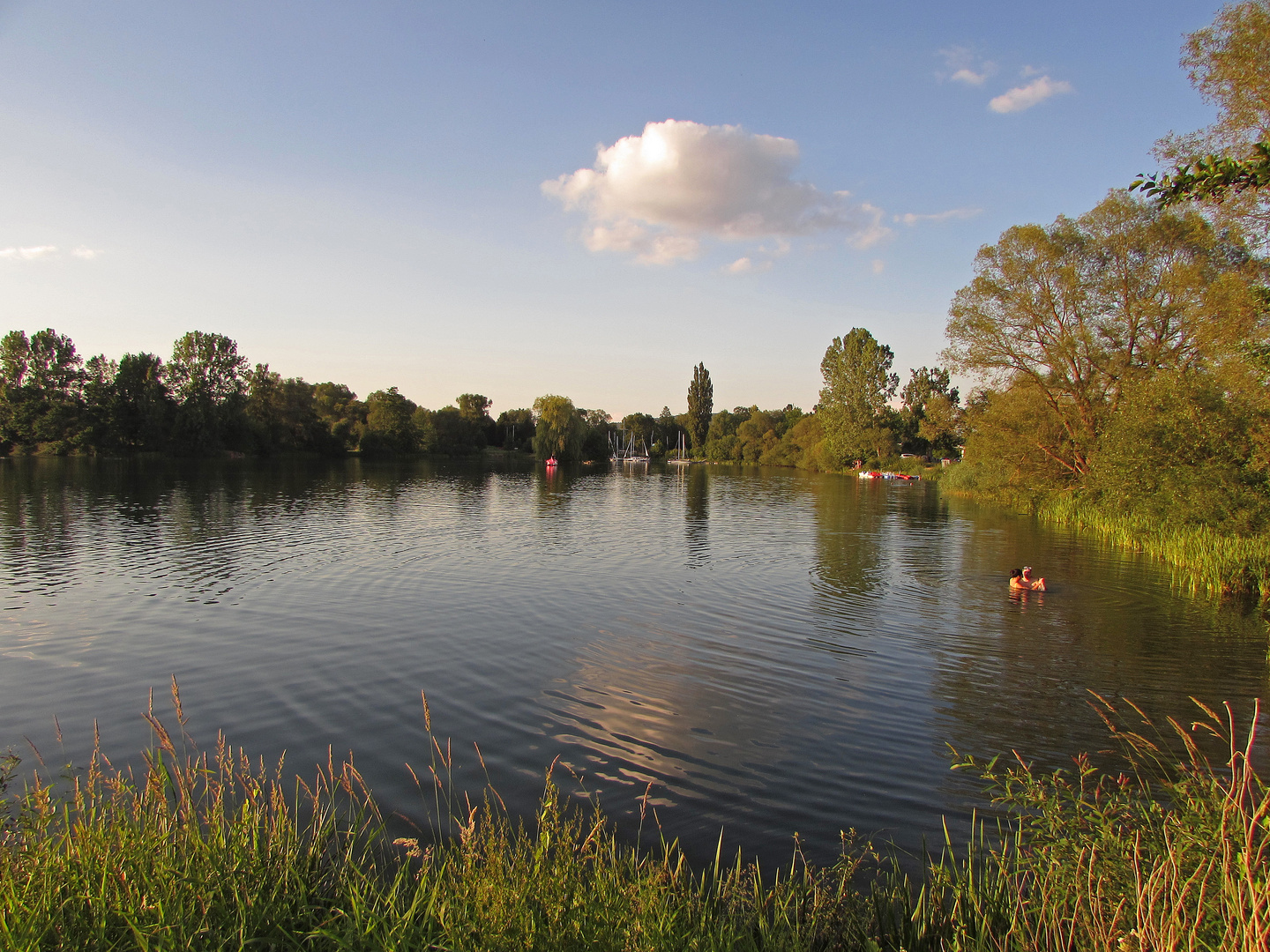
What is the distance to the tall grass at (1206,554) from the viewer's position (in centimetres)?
1723

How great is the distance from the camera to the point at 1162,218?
30734 mm

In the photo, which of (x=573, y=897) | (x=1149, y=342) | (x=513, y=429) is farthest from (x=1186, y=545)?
(x=513, y=429)

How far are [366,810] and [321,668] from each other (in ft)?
16.9

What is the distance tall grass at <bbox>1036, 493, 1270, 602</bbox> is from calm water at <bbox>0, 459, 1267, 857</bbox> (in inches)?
33.1

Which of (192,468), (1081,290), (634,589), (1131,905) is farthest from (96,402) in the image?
(1131,905)

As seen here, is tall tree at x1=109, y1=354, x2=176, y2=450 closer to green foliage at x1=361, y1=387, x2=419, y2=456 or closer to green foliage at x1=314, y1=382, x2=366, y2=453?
green foliage at x1=314, y1=382, x2=366, y2=453

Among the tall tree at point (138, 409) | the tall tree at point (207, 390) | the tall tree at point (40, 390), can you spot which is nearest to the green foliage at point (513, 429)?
the tall tree at point (207, 390)

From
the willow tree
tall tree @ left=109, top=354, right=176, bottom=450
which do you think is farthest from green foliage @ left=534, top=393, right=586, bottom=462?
the willow tree

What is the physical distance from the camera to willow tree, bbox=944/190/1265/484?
31047 millimetres

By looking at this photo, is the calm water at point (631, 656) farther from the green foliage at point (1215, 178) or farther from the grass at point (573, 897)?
the green foliage at point (1215, 178)

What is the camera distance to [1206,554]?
18.4 meters

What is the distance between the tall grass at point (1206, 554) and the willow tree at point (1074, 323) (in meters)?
6.42

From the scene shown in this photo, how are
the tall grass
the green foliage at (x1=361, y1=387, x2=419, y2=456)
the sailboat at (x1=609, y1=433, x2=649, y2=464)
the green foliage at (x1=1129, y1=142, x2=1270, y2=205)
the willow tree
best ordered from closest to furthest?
the green foliage at (x1=1129, y1=142, x2=1270, y2=205) < the tall grass < the willow tree < the green foliage at (x1=361, y1=387, x2=419, y2=456) < the sailboat at (x1=609, y1=433, x2=649, y2=464)

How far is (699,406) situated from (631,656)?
136349 mm
